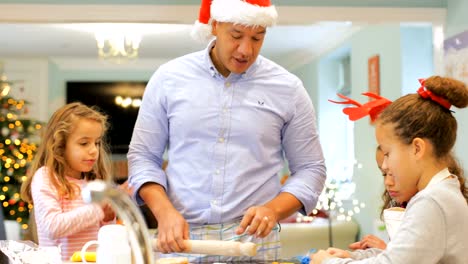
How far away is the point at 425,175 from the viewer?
1.53m

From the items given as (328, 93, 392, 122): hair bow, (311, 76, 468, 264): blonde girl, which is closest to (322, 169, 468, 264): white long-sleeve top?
(311, 76, 468, 264): blonde girl

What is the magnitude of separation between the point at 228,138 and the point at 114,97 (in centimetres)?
932

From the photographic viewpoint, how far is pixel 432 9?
5141mm

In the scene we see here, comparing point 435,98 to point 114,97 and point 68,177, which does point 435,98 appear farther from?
point 114,97

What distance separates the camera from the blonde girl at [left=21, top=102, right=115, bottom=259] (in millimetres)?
2127

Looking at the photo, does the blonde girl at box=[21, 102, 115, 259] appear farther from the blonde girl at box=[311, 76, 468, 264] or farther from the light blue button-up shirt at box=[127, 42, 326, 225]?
the blonde girl at box=[311, 76, 468, 264]

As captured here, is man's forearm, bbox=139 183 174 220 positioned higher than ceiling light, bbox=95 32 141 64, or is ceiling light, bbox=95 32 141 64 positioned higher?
ceiling light, bbox=95 32 141 64

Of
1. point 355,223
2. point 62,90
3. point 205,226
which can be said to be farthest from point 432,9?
point 62,90

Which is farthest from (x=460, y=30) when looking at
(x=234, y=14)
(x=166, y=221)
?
(x=166, y=221)

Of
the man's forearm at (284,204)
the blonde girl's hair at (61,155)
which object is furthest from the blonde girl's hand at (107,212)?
the man's forearm at (284,204)

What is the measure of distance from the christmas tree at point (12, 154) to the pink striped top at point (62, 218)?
5045 millimetres

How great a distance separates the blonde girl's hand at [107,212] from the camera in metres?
2.19

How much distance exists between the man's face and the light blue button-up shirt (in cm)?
4

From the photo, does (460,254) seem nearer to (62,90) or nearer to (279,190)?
(279,190)
